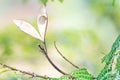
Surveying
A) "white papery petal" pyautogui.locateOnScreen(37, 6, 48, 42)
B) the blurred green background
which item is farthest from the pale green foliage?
the blurred green background

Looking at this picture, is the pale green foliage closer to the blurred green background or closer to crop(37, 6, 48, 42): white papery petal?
crop(37, 6, 48, 42): white papery petal

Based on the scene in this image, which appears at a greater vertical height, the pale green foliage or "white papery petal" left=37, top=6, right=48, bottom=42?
"white papery petal" left=37, top=6, right=48, bottom=42

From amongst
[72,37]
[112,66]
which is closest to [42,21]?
[112,66]

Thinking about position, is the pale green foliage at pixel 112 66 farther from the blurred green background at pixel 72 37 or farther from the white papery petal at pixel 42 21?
the blurred green background at pixel 72 37

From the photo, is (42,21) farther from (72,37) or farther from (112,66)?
(72,37)

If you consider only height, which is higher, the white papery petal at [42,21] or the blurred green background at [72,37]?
the white papery petal at [42,21]

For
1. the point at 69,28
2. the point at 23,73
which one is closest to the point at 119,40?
the point at 23,73

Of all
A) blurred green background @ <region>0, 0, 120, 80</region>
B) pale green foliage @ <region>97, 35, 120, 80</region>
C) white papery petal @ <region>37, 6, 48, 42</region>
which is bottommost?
blurred green background @ <region>0, 0, 120, 80</region>

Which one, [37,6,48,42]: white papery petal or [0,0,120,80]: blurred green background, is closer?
[37,6,48,42]: white papery petal

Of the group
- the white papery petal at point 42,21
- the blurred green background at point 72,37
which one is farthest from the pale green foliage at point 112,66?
the blurred green background at point 72,37

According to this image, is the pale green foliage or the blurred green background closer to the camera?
the pale green foliage
